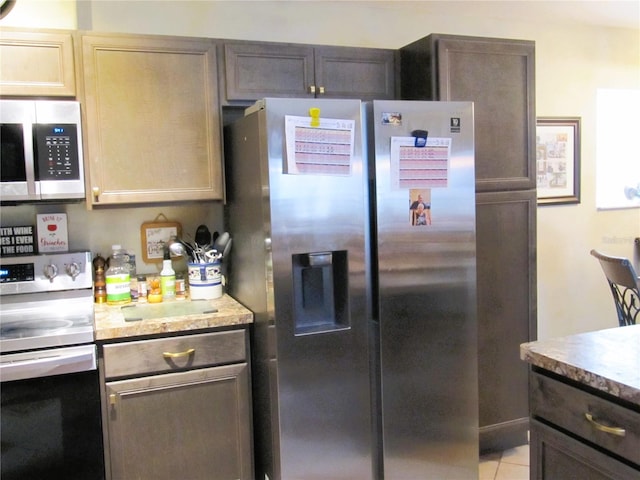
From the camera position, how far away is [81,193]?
2246mm

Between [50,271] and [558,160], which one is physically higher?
[558,160]

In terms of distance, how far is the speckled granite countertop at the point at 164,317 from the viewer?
211 cm

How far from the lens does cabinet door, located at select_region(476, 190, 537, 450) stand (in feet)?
8.61

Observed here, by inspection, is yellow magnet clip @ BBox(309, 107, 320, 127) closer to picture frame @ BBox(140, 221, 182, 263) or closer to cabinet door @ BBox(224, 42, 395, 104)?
cabinet door @ BBox(224, 42, 395, 104)

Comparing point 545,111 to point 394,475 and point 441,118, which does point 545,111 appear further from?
point 394,475

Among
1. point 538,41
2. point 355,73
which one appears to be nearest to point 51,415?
point 355,73

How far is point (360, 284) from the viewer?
2.15 m

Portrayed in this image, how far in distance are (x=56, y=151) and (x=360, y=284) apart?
1.27m

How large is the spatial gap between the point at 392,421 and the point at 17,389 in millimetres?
1369

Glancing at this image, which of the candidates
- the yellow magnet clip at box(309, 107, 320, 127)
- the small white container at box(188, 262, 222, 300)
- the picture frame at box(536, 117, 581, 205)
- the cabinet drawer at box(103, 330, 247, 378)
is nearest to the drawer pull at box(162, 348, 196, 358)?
the cabinet drawer at box(103, 330, 247, 378)

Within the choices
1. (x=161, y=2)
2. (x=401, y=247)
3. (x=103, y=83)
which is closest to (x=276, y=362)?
(x=401, y=247)

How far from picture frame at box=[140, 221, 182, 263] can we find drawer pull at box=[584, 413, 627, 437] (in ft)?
6.40

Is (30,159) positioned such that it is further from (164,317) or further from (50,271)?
(164,317)

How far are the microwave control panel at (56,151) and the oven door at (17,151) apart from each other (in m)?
0.03
